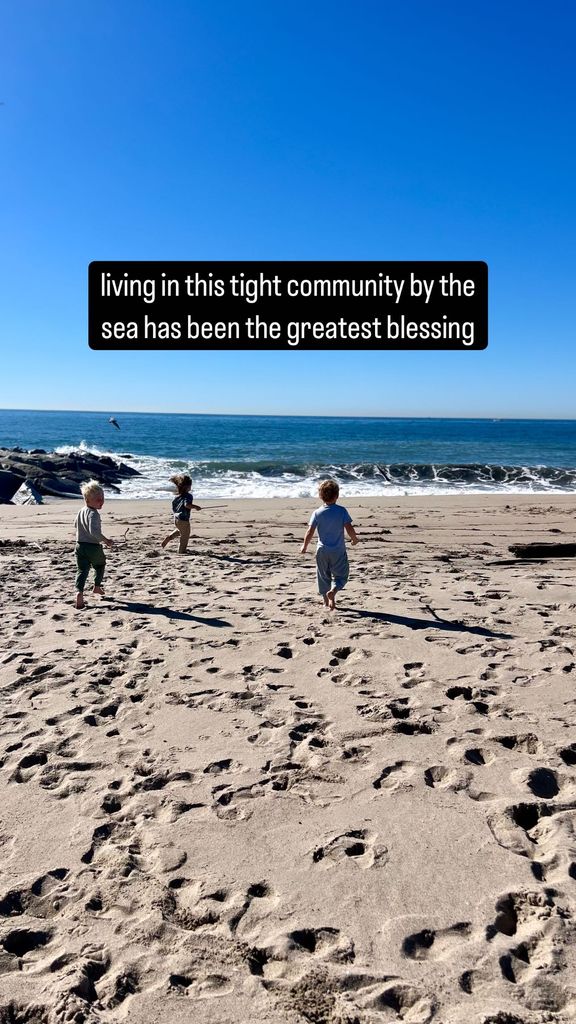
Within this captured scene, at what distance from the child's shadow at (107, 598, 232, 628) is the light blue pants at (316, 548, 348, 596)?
1.23 m

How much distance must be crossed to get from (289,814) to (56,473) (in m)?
21.8

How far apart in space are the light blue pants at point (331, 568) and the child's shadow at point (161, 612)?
1.23m

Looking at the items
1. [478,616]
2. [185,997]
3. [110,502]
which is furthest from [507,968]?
[110,502]

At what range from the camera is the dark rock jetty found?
19125 millimetres

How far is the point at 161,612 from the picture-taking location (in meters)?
6.71

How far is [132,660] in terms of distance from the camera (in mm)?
5305

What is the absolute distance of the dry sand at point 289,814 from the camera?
86.4 inches

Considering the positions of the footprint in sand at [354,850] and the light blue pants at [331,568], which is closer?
the footprint in sand at [354,850]

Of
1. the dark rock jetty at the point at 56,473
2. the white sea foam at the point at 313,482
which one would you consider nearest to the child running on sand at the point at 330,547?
the white sea foam at the point at 313,482

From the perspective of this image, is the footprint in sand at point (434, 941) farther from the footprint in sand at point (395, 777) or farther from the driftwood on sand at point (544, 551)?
the driftwood on sand at point (544, 551)

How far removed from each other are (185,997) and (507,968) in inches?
45.2

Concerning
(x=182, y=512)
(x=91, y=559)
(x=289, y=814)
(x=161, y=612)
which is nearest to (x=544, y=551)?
(x=182, y=512)

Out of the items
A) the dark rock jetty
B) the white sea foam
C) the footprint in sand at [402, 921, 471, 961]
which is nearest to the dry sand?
the footprint in sand at [402, 921, 471, 961]

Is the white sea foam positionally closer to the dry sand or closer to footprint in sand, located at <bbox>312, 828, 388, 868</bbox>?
the dry sand
